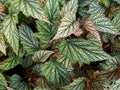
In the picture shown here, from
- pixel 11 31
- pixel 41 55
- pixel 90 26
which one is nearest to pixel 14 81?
pixel 41 55

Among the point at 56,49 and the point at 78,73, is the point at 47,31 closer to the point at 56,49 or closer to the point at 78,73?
the point at 56,49

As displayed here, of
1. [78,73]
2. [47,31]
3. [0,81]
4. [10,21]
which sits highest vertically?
[10,21]

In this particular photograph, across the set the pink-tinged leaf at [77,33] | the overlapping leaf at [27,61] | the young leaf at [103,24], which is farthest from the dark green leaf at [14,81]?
the young leaf at [103,24]

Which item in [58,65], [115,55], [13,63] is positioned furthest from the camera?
[115,55]

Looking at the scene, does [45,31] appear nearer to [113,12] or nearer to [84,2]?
[84,2]

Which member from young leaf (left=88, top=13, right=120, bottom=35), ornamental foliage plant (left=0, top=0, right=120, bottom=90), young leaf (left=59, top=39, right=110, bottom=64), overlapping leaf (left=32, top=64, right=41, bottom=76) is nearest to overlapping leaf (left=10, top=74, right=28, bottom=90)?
ornamental foliage plant (left=0, top=0, right=120, bottom=90)

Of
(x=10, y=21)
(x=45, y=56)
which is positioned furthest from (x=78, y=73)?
(x=10, y=21)

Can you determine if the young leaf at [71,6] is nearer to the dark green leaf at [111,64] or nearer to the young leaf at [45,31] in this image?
the young leaf at [45,31]

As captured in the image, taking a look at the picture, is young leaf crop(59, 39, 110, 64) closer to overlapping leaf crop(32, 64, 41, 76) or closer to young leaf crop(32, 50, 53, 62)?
young leaf crop(32, 50, 53, 62)
